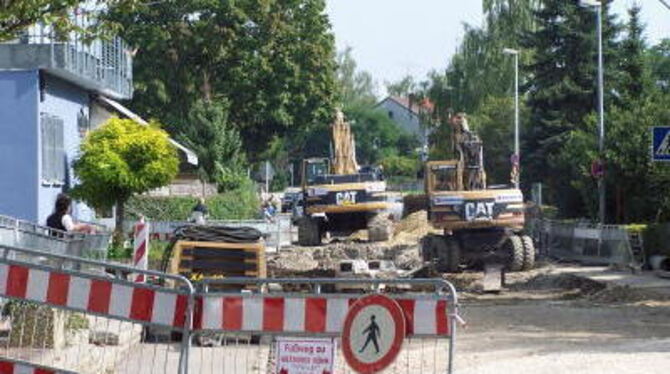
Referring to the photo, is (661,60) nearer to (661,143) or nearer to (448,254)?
(448,254)

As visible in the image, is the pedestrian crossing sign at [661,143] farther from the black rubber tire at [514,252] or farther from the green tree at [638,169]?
the green tree at [638,169]

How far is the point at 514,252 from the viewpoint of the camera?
3331 centimetres

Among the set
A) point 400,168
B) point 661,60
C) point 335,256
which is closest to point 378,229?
point 335,256

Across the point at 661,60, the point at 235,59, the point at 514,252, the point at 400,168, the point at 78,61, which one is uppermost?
the point at 661,60

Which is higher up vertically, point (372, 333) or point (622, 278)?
point (372, 333)

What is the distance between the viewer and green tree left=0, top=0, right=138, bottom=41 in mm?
12047

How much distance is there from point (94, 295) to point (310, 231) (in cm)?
3496

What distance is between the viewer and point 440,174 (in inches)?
1366

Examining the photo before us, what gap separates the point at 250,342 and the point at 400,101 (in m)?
169

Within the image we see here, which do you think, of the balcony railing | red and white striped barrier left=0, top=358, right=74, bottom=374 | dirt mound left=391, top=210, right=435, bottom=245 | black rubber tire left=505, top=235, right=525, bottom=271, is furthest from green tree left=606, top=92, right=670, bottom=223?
red and white striped barrier left=0, top=358, right=74, bottom=374

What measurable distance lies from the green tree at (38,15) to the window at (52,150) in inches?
729

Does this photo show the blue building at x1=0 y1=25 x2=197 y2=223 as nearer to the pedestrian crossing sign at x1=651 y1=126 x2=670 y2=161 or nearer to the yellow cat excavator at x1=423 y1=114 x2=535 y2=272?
the yellow cat excavator at x1=423 y1=114 x2=535 y2=272

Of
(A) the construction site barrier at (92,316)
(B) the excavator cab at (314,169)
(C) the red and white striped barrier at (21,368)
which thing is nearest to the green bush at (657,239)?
(B) the excavator cab at (314,169)

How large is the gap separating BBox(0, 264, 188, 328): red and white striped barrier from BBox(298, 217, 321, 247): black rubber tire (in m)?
34.4
